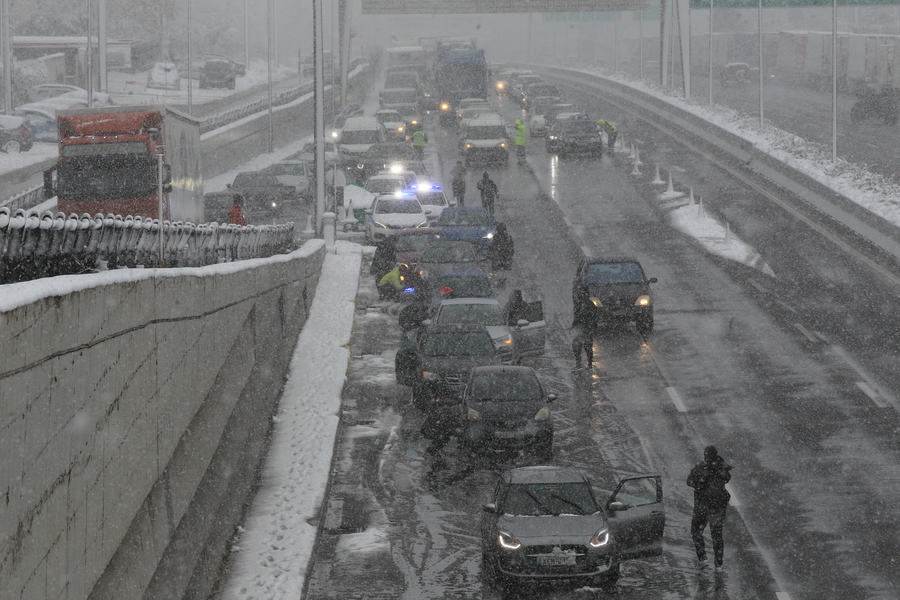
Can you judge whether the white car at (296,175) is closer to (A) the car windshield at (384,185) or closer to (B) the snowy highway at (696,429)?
(A) the car windshield at (384,185)

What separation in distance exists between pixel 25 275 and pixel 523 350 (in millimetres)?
16274

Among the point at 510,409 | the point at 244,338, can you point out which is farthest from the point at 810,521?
the point at 244,338

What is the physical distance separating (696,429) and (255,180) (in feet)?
94.3

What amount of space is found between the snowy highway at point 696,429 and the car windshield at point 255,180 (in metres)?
12.3

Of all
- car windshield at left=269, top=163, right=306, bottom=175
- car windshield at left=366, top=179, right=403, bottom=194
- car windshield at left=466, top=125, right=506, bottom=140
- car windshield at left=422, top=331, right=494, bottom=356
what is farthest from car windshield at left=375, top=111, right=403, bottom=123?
car windshield at left=422, top=331, right=494, bottom=356

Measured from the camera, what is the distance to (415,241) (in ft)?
108

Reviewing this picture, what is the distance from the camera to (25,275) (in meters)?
8.16

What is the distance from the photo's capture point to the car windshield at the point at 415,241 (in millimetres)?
32688

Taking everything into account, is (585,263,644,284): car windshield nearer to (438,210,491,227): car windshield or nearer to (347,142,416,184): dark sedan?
(438,210,491,227): car windshield

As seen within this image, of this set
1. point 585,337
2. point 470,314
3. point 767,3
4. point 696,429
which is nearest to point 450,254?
point 470,314

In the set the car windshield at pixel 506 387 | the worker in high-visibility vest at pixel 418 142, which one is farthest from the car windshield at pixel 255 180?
the car windshield at pixel 506 387

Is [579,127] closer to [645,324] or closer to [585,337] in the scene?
[645,324]

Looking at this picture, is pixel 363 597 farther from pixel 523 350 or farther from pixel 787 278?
pixel 787 278

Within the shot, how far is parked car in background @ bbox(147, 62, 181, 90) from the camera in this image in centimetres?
8544
